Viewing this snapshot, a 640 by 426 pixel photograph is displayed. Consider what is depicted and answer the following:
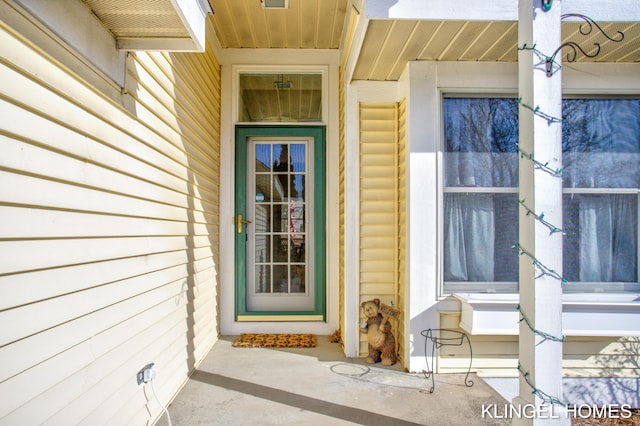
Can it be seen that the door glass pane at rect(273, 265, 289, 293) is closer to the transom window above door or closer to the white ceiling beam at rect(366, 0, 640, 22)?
the transom window above door

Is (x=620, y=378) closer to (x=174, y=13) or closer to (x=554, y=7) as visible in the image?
(x=554, y=7)

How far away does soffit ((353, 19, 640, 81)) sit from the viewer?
8.57ft

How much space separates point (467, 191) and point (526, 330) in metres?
1.60

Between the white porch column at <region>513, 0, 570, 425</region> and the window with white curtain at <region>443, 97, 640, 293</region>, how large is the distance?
4.73 ft

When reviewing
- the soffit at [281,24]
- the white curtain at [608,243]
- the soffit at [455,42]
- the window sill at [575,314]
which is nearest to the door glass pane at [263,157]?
the soffit at [281,24]

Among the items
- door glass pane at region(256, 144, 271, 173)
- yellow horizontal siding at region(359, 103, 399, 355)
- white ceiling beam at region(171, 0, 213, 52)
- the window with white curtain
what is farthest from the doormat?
white ceiling beam at region(171, 0, 213, 52)

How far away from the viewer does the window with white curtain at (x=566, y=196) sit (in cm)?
315

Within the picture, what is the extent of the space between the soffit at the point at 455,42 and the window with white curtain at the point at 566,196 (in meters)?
0.36

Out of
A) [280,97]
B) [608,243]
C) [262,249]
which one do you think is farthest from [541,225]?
[280,97]

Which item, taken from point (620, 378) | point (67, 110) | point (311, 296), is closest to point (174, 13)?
point (67, 110)

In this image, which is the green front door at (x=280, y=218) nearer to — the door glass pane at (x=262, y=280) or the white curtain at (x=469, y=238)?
the door glass pane at (x=262, y=280)

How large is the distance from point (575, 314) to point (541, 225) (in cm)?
153

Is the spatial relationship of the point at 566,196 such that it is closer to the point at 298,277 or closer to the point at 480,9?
the point at 480,9

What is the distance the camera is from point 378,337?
11.1 ft
